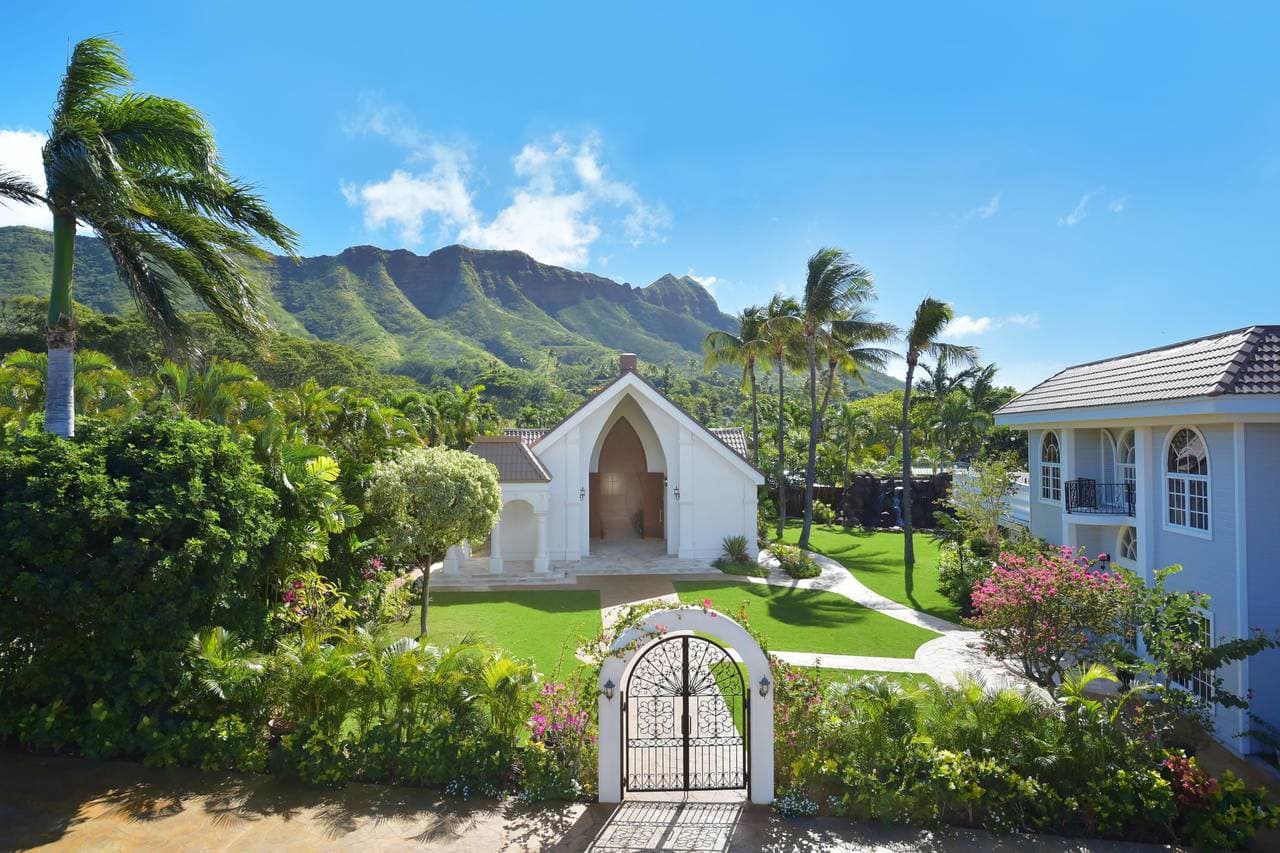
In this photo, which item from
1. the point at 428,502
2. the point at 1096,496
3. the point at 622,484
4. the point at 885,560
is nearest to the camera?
the point at 428,502

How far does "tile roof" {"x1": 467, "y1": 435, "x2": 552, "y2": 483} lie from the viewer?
2159 centimetres

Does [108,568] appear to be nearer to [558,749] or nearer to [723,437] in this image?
[558,749]

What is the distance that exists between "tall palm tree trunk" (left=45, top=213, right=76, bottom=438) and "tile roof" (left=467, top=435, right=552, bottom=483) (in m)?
11.7

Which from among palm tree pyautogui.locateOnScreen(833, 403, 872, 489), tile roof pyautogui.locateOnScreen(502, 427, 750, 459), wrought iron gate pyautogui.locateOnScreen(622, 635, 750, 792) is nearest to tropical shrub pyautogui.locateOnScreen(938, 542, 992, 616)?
tile roof pyautogui.locateOnScreen(502, 427, 750, 459)

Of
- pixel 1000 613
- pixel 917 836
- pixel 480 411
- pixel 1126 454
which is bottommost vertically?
pixel 917 836

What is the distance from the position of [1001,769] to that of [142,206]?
47.3ft

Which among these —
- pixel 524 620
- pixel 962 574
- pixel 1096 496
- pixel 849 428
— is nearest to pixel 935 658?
pixel 962 574

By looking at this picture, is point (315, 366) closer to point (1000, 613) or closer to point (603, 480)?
point (603, 480)

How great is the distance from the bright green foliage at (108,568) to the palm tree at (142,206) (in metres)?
1.91

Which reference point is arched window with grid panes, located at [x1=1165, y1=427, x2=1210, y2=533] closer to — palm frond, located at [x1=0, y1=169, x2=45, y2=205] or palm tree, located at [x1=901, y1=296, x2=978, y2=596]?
palm tree, located at [x1=901, y1=296, x2=978, y2=596]

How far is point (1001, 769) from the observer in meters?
8.31

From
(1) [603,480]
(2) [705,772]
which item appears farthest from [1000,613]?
(1) [603,480]

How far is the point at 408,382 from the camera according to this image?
6988 cm

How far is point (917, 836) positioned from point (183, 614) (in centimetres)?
959
